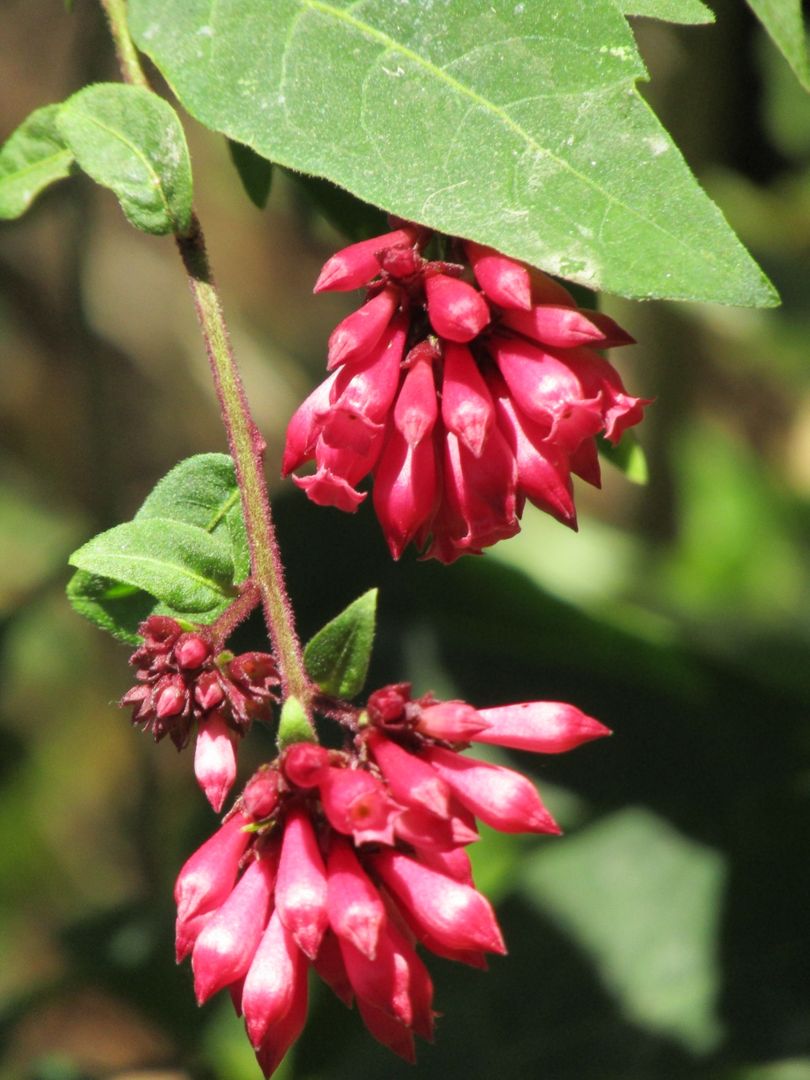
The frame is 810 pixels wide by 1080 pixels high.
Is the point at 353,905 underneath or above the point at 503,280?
underneath

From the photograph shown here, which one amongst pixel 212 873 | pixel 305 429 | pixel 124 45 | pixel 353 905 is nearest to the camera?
pixel 353 905

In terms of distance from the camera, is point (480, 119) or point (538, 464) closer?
point (480, 119)

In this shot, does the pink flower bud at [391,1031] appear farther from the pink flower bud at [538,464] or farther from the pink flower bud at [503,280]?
the pink flower bud at [503,280]

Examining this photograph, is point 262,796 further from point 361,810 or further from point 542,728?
point 542,728

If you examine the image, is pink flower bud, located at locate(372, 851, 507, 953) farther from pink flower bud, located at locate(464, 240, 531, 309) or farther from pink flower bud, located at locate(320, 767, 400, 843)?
pink flower bud, located at locate(464, 240, 531, 309)

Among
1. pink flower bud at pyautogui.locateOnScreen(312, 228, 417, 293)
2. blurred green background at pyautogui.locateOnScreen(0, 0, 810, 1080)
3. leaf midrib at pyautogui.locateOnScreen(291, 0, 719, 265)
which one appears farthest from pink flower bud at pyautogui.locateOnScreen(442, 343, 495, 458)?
blurred green background at pyautogui.locateOnScreen(0, 0, 810, 1080)

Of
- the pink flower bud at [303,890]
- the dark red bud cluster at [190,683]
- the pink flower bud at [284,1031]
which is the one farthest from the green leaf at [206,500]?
the pink flower bud at [284,1031]

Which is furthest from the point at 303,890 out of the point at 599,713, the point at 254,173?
the point at 599,713

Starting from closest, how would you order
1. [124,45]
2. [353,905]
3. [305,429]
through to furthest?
1. [353,905]
2. [305,429]
3. [124,45]
